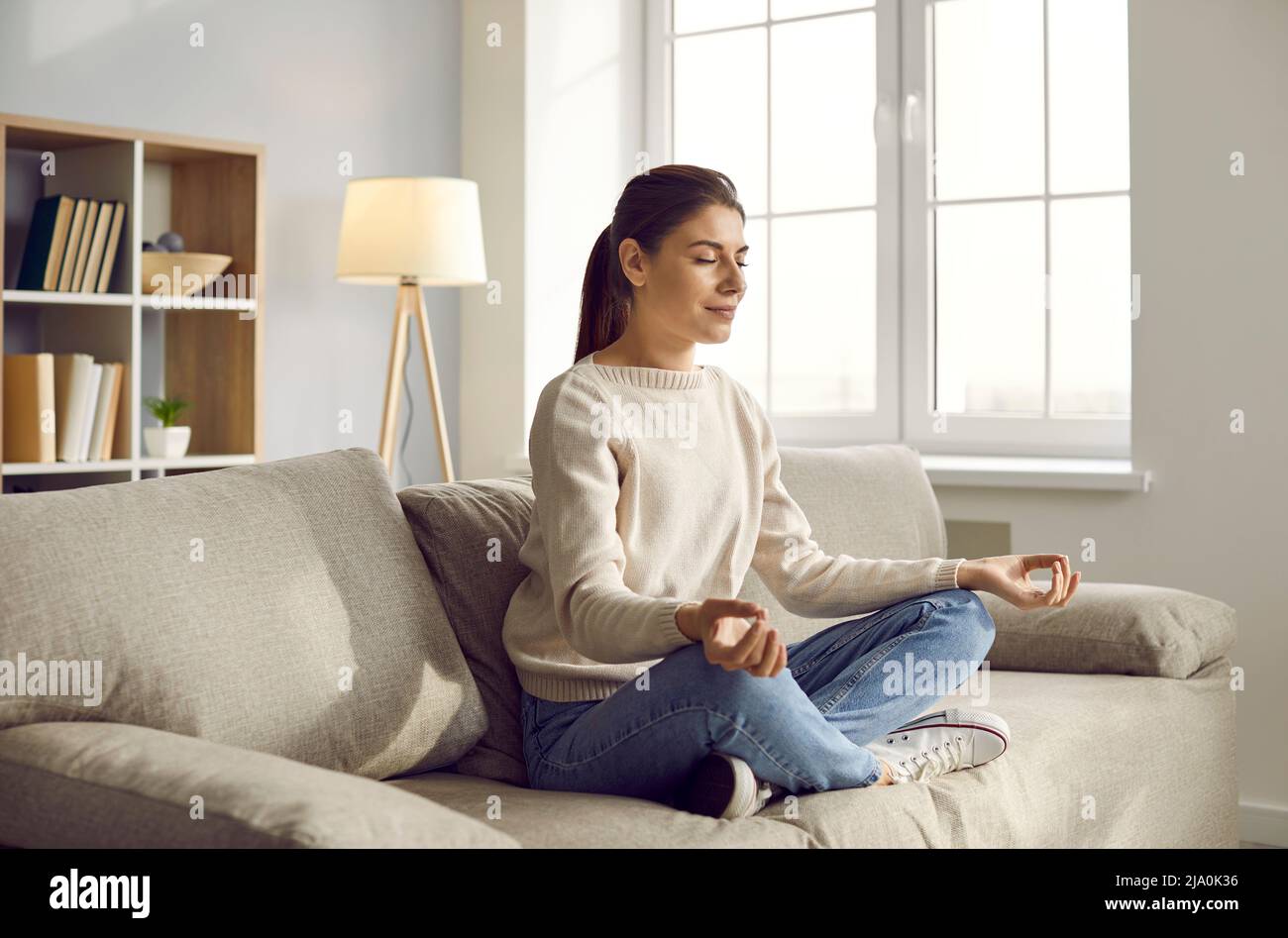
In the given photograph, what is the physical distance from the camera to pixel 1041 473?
299 cm

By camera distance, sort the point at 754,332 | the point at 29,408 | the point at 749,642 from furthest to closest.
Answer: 1. the point at 754,332
2. the point at 29,408
3. the point at 749,642

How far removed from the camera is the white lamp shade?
3.27 m

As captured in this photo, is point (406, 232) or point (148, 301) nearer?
point (148, 301)

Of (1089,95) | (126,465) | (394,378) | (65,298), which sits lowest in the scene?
(126,465)

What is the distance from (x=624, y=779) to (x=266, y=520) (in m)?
0.50

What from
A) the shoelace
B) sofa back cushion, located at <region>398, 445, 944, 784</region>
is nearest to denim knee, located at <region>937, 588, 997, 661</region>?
the shoelace

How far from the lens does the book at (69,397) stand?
282 cm

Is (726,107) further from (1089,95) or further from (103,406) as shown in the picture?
(103,406)

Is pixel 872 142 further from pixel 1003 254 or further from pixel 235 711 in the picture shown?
pixel 235 711

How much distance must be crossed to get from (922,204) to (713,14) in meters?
0.87

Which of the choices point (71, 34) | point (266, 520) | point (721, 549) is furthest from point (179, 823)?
point (71, 34)

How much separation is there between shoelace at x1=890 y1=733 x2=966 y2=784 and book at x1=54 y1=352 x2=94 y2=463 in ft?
6.40

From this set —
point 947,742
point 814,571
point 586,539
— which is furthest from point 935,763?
point 586,539

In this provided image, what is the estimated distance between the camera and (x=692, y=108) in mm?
3914
